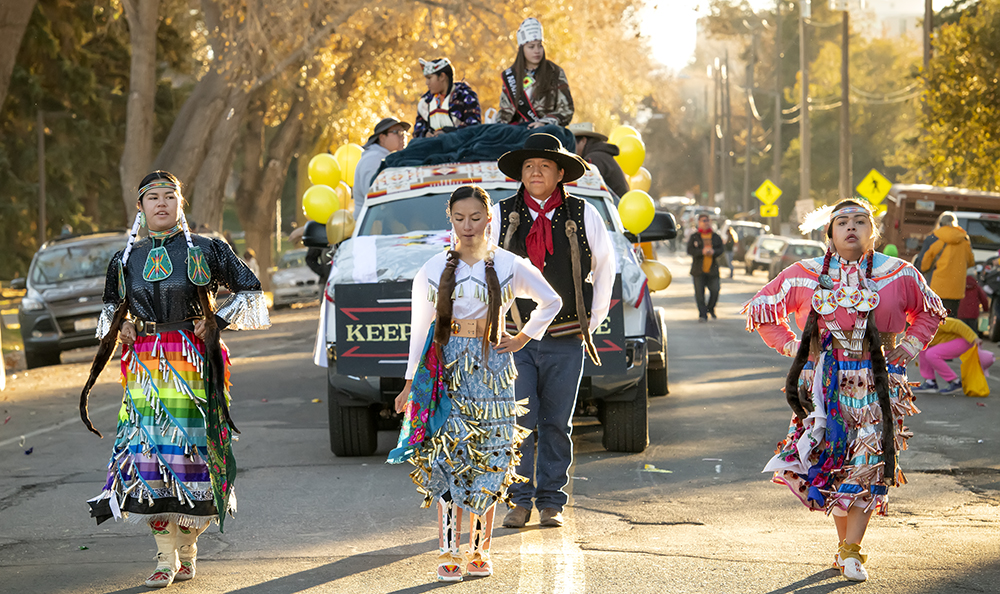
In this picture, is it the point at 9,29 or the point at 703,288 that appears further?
the point at 703,288

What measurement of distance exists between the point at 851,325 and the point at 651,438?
441 centimetres

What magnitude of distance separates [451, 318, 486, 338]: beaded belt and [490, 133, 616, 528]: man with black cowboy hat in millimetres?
934

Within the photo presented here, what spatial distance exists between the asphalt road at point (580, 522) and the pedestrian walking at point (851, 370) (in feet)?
1.30

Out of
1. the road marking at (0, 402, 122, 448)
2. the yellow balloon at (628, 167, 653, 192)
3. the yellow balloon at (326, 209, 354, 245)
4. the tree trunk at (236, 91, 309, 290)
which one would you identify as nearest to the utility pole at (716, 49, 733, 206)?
the tree trunk at (236, 91, 309, 290)

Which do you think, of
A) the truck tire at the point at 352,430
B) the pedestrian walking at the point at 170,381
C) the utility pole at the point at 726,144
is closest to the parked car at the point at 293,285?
the truck tire at the point at 352,430

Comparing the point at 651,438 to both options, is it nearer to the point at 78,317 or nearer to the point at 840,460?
the point at 840,460

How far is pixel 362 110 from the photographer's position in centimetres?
3080

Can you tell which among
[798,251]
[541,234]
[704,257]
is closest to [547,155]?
[541,234]

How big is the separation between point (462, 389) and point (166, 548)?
153 cm

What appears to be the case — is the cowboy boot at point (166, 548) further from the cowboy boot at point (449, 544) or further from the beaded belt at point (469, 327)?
the beaded belt at point (469, 327)

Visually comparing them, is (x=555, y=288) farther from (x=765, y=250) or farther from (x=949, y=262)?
(x=765, y=250)

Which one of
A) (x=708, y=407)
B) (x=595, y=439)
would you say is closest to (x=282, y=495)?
(x=595, y=439)

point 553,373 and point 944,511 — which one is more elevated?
point 553,373

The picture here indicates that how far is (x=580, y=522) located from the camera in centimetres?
700
